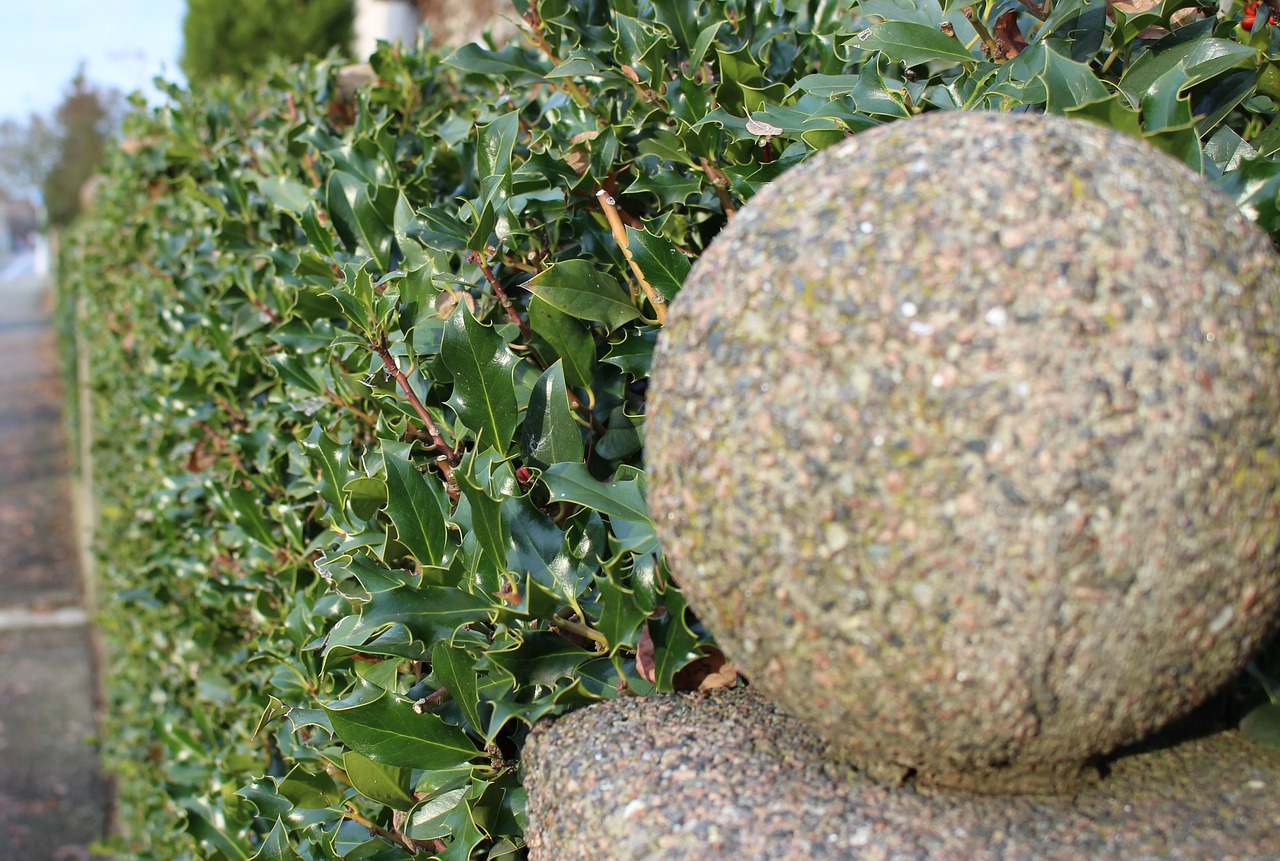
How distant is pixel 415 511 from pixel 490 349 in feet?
1.03

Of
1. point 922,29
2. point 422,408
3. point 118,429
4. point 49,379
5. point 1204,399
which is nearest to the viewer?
point 1204,399

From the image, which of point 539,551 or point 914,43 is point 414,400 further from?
point 914,43

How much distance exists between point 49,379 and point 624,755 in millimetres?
17274

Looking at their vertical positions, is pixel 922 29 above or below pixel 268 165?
above

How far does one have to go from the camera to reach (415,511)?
176cm

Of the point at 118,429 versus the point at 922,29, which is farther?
the point at 118,429

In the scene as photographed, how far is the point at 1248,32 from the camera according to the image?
183 cm

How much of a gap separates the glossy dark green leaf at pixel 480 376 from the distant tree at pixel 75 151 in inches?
1062

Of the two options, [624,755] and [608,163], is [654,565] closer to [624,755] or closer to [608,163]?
[624,755]

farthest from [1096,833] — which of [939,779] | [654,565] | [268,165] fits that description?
[268,165]

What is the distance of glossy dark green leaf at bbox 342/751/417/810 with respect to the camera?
175 cm

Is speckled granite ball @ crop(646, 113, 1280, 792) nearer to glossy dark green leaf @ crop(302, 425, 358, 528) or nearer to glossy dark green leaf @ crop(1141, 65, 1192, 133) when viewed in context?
glossy dark green leaf @ crop(1141, 65, 1192, 133)

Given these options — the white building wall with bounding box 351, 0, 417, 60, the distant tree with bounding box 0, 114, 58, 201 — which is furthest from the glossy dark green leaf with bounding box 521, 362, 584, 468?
the distant tree with bounding box 0, 114, 58, 201

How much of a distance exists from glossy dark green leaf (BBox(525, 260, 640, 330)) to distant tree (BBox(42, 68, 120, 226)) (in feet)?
88.4
